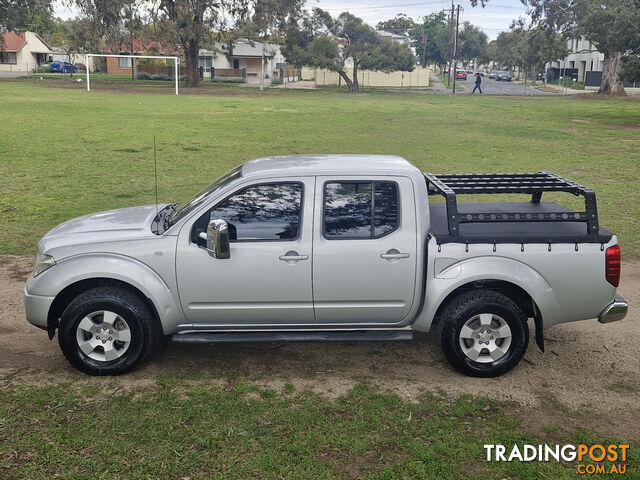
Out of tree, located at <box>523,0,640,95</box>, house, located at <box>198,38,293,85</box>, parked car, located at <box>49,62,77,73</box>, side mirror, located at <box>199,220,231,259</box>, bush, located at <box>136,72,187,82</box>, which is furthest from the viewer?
parked car, located at <box>49,62,77,73</box>

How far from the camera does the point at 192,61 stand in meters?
58.8

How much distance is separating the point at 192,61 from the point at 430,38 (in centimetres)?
9120

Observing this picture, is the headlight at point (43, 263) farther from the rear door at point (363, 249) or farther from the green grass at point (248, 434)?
the rear door at point (363, 249)

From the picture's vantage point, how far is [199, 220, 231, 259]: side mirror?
556cm

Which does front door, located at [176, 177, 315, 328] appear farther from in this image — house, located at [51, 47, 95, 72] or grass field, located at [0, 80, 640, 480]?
house, located at [51, 47, 95, 72]

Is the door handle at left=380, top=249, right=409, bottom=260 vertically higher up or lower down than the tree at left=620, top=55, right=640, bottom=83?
lower down

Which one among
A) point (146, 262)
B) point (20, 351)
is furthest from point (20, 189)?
point (146, 262)

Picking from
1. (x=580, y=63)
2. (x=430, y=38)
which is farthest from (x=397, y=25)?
(x=580, y=63)

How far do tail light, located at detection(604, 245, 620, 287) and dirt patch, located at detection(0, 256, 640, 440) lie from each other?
35.9 inches

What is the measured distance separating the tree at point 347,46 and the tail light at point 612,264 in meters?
55.7

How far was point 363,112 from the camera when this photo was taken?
36.1 m

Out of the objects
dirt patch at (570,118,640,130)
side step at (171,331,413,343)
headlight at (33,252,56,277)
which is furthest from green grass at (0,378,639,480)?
dirt patch at (570,118,640,130)

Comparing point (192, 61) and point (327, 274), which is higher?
point (192, 61)

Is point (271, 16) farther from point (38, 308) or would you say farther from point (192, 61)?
point (38, 308)
